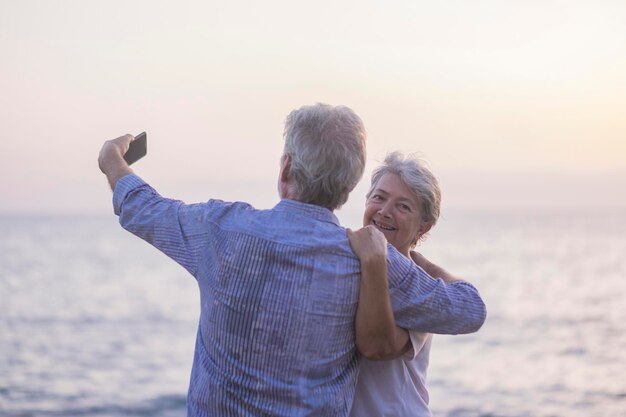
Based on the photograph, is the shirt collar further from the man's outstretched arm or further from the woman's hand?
the man's outstretched arm

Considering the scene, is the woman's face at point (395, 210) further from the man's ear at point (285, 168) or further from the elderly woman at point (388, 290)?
the man's ear at point (285, 168)

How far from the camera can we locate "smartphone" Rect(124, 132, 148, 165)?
3125 millimetres

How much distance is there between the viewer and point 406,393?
3.07 metres

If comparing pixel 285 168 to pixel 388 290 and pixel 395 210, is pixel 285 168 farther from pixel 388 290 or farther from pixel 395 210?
pixel 395 210

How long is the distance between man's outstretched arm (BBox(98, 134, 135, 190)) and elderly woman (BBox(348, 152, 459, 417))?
2.65 ft

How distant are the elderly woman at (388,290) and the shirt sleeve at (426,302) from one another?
0.06 meters

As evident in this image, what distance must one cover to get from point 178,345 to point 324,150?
1550cm

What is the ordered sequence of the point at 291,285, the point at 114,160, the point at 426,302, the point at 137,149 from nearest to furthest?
1. the point at 291,285
2. the point at 426,302
3. the point at 114,160
4. the point at 137,149

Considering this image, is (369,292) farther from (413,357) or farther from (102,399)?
(102,399)

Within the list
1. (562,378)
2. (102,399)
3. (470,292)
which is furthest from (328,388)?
(562,378)

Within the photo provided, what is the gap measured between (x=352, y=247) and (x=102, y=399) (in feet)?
34.2

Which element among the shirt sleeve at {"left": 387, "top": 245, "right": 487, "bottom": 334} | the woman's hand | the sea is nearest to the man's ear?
the woman's hand

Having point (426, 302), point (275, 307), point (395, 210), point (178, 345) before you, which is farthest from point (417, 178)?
point (178, 345)

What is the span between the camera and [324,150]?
2.67 meters
